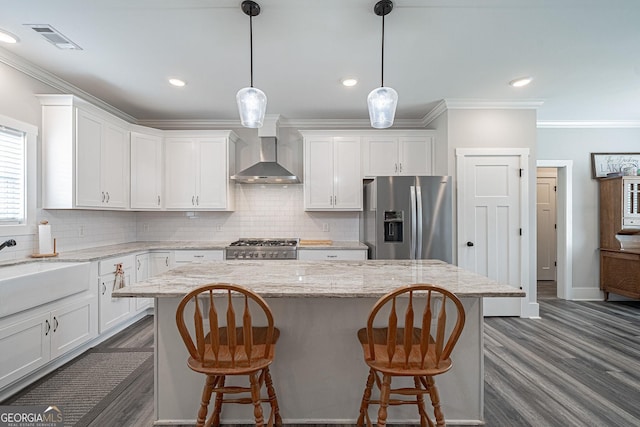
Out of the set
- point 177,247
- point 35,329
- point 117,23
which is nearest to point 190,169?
point 177,247

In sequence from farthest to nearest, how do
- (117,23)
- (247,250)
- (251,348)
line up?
(247,250), (117,23), (251,348)

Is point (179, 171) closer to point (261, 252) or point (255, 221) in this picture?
point (255, 221)

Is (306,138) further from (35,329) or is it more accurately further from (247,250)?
(35,329)

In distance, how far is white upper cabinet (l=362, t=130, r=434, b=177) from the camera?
4.15 m

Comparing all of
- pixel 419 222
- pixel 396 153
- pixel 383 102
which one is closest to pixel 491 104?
pixel 396 153

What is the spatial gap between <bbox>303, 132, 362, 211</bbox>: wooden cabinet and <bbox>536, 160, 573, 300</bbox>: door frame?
2736 millimetres

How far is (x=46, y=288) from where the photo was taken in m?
2.29

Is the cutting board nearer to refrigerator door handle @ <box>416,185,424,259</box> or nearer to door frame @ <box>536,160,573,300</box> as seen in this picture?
refrigerator door handle @ <box>416,185,424,259</box>

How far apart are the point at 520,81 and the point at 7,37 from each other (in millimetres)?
4531

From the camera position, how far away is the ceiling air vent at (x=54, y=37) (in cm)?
226

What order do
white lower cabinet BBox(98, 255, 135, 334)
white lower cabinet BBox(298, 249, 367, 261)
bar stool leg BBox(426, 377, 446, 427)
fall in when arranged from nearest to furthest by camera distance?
bar stool leg BBox(426, 377, 446, 427) → white lower cabinet BBox(98, 255, 135, 334) → white lower cabinet BBox(298, 249, 367, 261)

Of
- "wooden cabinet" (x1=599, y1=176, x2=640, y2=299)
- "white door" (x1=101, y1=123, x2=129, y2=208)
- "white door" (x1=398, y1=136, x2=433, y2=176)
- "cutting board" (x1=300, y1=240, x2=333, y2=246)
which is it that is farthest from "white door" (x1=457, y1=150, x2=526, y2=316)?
"white door" (x1=101, y1=123, x2=129, y2=208)

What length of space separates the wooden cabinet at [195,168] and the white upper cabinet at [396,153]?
1.91 m

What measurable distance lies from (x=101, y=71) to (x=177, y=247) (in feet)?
6.60
